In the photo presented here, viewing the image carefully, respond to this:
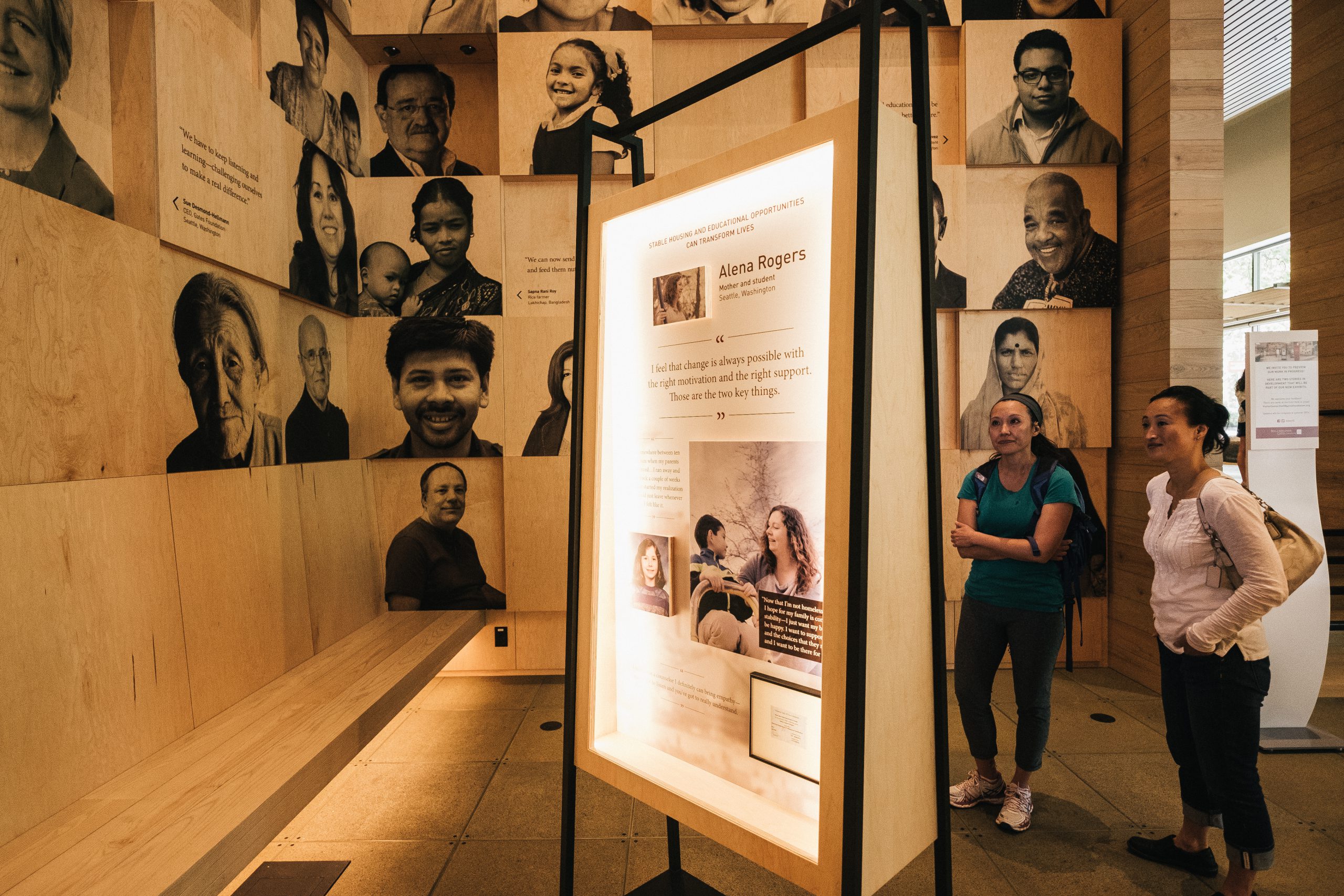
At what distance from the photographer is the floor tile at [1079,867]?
7.02ft

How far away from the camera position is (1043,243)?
3965 mm

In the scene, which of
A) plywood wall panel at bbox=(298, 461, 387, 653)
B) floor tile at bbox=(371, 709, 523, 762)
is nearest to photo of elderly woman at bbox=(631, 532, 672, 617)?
floor tile at bbox=(371, 709, 523, 762)

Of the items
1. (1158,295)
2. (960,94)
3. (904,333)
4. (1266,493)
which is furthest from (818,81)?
(904,333)

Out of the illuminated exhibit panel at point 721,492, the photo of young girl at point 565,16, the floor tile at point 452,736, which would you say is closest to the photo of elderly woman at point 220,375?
the floor tile at point 452,736

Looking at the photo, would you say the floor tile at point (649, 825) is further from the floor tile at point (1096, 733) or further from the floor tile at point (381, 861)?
the floor tile at point (1096, 733)

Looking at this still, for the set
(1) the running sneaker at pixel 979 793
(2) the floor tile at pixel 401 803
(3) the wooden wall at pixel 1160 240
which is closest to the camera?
(2) the floor tile at pixel 401 803

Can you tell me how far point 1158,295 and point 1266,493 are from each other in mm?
1244

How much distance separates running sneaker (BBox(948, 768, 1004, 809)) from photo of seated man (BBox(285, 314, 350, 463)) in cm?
335

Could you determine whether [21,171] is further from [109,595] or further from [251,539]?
[251,539]

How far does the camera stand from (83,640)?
5.90 feet

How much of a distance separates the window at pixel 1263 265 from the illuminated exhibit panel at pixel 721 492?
10383mm

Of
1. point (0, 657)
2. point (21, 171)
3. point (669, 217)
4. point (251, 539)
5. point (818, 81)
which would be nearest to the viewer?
point (669, 217)

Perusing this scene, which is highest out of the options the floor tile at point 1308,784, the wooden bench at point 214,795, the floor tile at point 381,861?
the wooden bench at point 214,795

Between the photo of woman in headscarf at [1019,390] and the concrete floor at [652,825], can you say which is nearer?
the concrete floor at [652,825]
